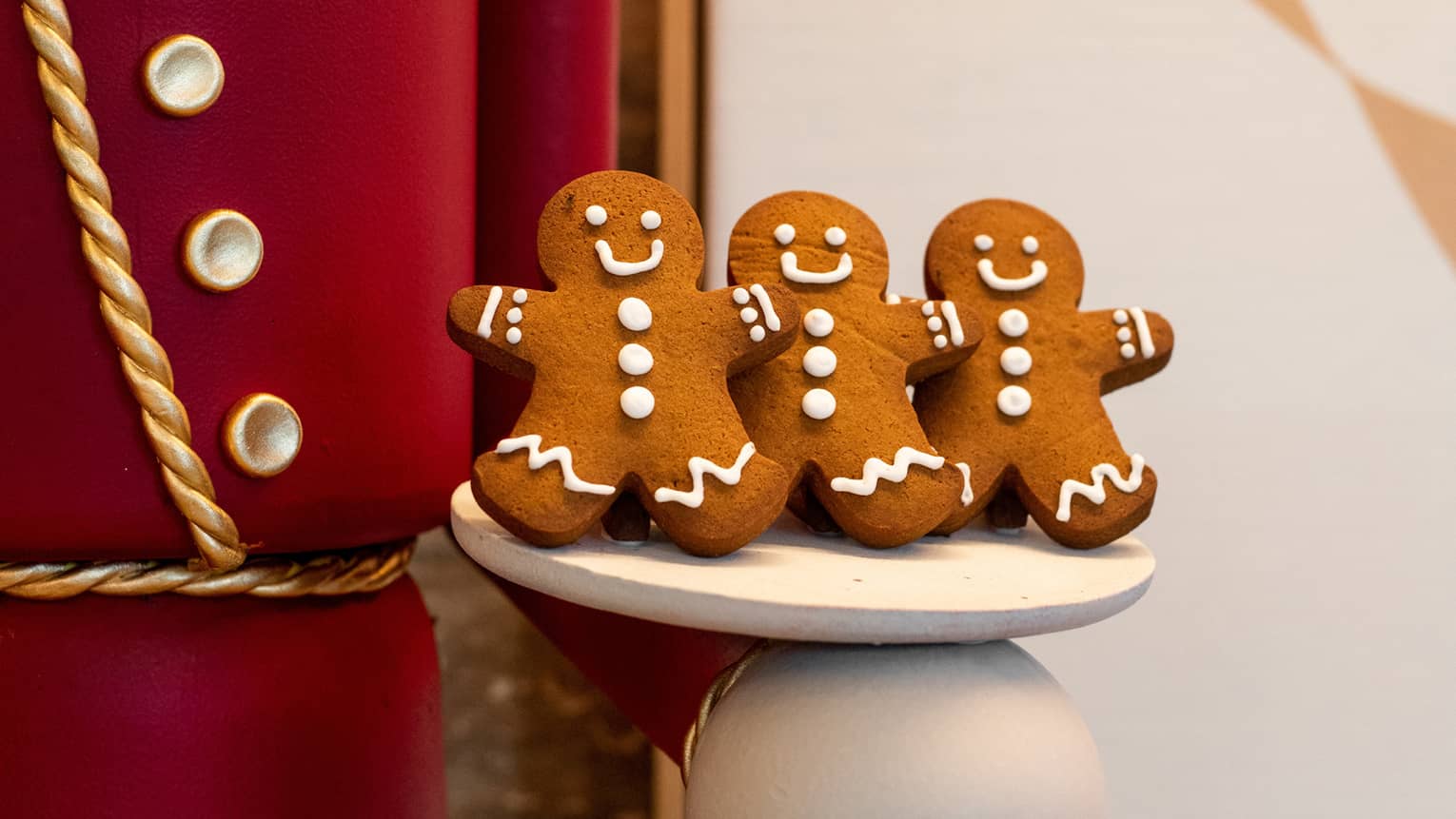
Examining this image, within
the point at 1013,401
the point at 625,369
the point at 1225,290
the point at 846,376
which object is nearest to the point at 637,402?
the point at 625,369

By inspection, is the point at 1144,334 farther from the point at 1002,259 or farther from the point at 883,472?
the point at 883,472

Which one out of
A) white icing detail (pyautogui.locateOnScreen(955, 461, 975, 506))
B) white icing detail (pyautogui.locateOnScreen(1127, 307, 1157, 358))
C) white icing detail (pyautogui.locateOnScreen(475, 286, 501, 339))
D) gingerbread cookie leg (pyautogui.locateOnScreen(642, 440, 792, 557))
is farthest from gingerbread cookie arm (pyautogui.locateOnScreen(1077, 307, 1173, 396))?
white icing detail (pyautogui.locateOnScreen(475, 286, 501, 339))

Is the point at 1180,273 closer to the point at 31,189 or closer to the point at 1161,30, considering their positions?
the point at 1161,30

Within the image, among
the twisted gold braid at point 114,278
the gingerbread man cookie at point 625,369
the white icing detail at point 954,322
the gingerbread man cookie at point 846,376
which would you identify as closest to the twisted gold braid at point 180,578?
the twisted gold braid at point 114,278

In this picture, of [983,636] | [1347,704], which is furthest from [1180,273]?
[983,636]

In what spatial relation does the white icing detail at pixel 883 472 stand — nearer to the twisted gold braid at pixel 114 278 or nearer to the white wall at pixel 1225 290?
the twisted gold braid at pixel 114 278
